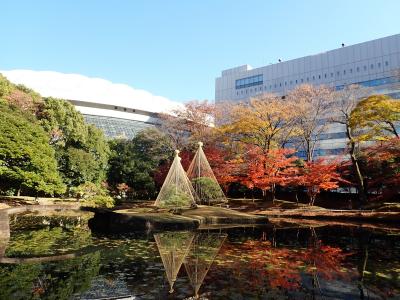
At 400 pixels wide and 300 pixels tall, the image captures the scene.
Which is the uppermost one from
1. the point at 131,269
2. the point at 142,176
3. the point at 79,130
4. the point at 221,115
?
the point at 221,115

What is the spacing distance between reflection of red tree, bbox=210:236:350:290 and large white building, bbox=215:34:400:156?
45044mm

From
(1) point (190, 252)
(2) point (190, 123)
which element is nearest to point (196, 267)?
(1) point (190, 252)

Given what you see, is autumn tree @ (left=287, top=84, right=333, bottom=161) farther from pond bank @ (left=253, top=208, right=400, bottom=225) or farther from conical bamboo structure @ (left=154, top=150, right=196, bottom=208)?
conical bamboo structure @ (left=154, top=150, right=196, bottom=208)

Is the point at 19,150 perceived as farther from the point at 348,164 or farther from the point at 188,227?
the point at 348,164

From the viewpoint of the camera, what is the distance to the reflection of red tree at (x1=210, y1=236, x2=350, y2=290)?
7.48 metres

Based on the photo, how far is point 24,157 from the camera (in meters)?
24.4

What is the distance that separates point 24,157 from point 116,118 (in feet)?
149

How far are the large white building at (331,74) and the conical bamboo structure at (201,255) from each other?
43.6m

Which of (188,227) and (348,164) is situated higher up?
(348,164)

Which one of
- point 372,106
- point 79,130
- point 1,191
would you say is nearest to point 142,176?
point 79,130

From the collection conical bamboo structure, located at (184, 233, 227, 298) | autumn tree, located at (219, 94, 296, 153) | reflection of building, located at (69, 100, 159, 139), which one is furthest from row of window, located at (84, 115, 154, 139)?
conical bamboo structure, located at (184, 233, 227, 298)

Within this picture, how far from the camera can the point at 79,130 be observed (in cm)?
3553

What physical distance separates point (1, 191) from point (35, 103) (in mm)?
9042

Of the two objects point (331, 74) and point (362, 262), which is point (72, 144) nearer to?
point (362, 262)
